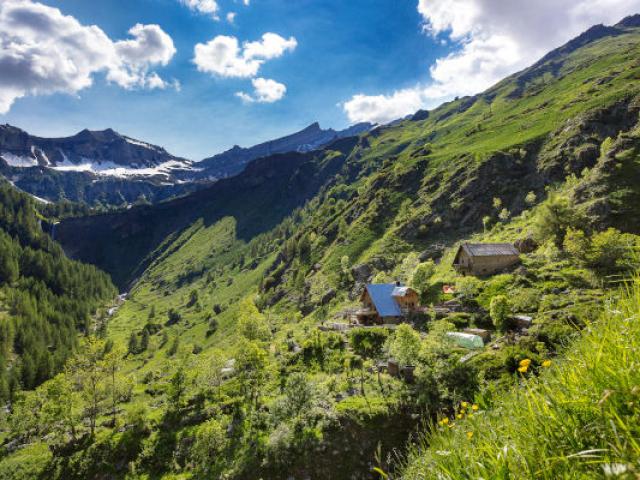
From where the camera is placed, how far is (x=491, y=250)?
7700 cm

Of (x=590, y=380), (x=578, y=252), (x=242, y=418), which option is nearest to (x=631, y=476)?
(x=590, y=380)

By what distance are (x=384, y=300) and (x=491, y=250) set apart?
27.6 meters

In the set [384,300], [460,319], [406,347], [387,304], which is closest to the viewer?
[406,347]

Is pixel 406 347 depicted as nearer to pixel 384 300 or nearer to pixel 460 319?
pixel 460 319

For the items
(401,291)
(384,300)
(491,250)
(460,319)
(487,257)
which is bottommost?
(384,300)

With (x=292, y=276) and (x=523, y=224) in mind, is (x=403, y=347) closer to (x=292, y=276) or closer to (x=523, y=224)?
(x=523, y=224)

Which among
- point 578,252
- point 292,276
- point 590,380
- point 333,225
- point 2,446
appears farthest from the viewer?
point 333,225

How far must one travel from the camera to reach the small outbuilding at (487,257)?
249 feet

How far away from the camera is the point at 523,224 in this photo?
318 feet

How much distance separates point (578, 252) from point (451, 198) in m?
81.7

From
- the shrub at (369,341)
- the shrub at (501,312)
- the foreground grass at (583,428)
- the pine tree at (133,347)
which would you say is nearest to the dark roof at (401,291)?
the shrub at (369,341)

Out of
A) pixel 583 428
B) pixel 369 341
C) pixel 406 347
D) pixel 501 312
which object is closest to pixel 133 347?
pixel 369 341

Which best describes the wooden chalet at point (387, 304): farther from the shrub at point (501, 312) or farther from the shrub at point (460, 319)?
the shrub at point (501, 312)

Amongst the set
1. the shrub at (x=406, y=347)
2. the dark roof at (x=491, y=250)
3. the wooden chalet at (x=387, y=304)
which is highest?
the shrub at (x=406, y=347)
